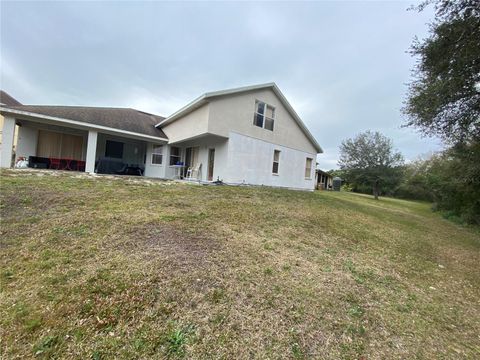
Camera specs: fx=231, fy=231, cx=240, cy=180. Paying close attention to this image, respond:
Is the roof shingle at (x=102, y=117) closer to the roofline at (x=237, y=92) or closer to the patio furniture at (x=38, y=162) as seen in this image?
the roofline at (x=237, y=92)

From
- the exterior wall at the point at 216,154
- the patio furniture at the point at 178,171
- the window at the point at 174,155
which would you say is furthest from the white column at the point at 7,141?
the exterior wall at the point at 216,154

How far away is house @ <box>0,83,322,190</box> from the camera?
12.0 meters

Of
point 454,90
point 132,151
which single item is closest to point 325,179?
point 132,151

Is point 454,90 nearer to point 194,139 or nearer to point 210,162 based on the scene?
point 210,162

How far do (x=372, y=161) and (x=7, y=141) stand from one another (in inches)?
1182

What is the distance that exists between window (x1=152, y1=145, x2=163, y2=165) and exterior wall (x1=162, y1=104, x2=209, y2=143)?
1228mm

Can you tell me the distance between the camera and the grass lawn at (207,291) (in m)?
2.18

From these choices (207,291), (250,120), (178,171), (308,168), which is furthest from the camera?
(308,168)

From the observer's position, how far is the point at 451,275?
500 centimetres

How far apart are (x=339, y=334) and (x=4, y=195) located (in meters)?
7.69

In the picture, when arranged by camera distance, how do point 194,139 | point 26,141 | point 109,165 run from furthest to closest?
point 109,165 < point 194,139 < point 26,141

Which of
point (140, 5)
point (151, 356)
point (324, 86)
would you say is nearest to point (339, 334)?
point (151, 356)

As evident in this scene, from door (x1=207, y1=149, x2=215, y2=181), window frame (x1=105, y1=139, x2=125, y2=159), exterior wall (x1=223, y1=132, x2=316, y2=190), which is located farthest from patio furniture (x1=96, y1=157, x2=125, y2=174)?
exterior wall (x1=223, y1=132, x2=316, y2=190)

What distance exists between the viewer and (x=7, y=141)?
35.4 feet
